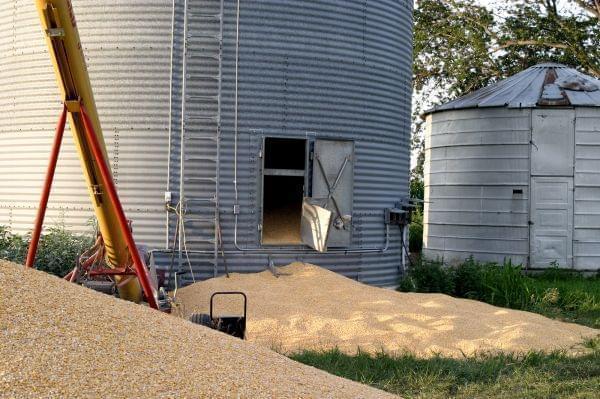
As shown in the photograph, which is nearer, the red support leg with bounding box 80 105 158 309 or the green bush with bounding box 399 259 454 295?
the red support leg with bounding box 80 105 158 309

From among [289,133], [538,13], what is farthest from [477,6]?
[289,133]

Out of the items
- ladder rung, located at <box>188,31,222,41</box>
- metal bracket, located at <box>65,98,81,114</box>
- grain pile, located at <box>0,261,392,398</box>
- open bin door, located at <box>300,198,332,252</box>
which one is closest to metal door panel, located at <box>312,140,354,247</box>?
open bin door, located at <box>300,198,332,252</box>

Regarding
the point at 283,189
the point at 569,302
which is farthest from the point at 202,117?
the point at 569,302

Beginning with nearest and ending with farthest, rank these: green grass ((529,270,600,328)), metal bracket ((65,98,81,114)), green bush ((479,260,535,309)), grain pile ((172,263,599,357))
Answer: metal bracket ((65,98,81,114)) → grain pile ((172,263,599,357)) → green grass ((529,270,600,328)) → green bush ((479,260,535,309))

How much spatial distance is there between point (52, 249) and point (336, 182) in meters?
4.38

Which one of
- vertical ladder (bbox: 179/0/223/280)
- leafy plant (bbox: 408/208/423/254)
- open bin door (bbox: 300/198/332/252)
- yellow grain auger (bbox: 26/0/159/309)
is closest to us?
yellow grain auger (bbox: 26/0/159/309)

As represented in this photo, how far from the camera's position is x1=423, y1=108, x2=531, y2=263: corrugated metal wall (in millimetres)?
17484

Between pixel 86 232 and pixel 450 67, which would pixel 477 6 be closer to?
pixel 450 67

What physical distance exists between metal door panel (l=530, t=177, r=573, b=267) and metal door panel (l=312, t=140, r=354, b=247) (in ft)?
19.4

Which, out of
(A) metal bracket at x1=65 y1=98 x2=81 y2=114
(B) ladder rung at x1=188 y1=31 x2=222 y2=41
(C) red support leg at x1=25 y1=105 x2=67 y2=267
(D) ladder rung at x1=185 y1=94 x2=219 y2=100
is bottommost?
(C) red support leg at x1=25 y1=105 x2=67 y2=267

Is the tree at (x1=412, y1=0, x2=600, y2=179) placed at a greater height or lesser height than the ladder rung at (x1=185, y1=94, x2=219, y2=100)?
greater

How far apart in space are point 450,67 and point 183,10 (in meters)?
16.3

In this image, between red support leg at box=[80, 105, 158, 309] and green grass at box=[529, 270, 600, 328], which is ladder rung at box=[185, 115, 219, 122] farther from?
green grass at box=[529, 270, 600, 328]

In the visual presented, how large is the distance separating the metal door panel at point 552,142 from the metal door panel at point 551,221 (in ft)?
0.70
